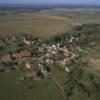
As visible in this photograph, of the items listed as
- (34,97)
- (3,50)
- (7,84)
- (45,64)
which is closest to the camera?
(34,97)

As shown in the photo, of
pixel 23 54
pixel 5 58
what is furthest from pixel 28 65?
pixel 23 54

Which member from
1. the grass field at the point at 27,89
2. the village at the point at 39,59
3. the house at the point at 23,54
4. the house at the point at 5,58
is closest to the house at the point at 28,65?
the village at the point at 39,59

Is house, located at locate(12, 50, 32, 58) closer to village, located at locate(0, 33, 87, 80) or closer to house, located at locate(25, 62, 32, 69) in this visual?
village, located at locate(0, 33, 87, 80)

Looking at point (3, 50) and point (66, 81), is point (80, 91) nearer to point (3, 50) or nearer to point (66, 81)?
point (66, 81)

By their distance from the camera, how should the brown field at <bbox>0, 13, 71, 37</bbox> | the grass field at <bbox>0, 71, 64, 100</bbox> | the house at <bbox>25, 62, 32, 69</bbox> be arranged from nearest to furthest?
the grass field at <bbox>0, 71, 64, 100</bbox>, the house at <bbox>25, 62, 32, 69</bbox>, the brown field at <bbox>0, 13, 71, 37</bbox>

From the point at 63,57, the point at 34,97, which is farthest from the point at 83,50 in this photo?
the point at 34,97

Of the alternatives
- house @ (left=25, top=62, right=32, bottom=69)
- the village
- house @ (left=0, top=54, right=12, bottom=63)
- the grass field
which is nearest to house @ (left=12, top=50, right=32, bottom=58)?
the village

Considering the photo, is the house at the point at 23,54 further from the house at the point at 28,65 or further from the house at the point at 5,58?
the house at the point at 28,65

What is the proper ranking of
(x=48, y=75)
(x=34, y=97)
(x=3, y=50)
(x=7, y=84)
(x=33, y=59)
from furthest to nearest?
1. (x=3, y=50)
2. (x=33, y=59)
3. (x=48, y=75)
4. (x=7, y=84)
5. (x=34, y=97)
